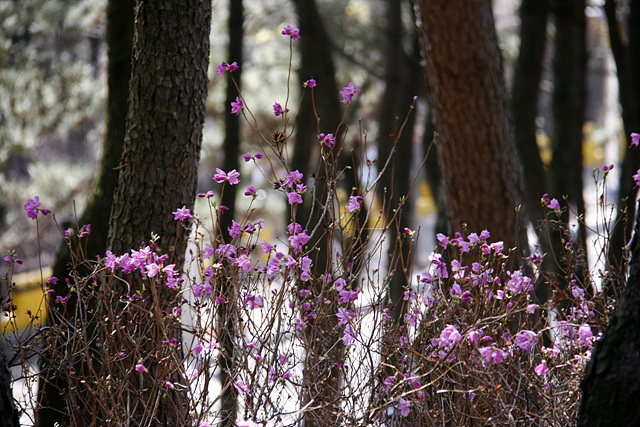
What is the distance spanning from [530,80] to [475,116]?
108 inches

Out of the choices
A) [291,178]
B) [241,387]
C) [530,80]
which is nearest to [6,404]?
[241,387]

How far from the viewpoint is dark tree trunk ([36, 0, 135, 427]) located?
455 centimetres

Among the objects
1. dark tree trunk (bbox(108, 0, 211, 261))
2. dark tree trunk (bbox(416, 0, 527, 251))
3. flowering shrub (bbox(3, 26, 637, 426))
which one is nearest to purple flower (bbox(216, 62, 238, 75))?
flowering shrub (bbox(3, 26, 637, 426))

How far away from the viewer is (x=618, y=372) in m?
2.01

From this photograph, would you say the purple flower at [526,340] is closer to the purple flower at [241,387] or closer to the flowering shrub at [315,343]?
the flowering shrub at [315,343]

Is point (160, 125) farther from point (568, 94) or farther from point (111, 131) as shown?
point (568, 94)

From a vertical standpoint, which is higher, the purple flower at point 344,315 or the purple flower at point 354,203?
the purple flower at point 354,203

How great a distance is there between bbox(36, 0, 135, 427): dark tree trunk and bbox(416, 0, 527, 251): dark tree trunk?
203cm

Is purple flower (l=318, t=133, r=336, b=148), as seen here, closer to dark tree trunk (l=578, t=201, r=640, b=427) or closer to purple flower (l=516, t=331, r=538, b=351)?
purple flower (l=516, t=331, r=538, b=351)

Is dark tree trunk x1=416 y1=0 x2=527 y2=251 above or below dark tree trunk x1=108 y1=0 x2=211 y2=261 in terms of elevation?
above

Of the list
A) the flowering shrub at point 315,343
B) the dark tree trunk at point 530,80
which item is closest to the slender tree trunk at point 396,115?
the dark tree trunk at point 530,80

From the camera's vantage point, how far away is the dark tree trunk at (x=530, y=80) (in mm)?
6938

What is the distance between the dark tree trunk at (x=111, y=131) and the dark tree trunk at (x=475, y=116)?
2.03 meters

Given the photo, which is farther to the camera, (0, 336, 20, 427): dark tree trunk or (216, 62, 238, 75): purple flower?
(216, 62, 238, 75): purple flower
